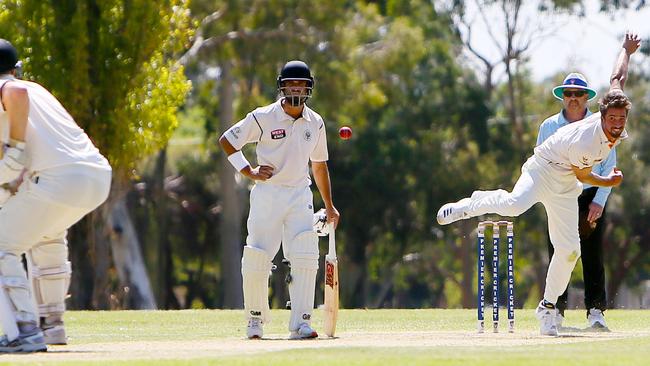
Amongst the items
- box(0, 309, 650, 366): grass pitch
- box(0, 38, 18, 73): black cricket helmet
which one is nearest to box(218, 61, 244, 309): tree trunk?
box(0, 309, 650, 366): grass pitch

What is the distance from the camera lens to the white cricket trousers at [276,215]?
12.0m

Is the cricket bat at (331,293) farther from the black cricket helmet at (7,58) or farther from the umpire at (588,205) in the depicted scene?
the black cricket helmet at (7,58)

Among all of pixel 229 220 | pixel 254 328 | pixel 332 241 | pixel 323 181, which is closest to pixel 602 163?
pixel 323 181

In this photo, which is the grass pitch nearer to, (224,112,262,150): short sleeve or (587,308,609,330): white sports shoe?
(587,308,609,330): white sports shoe

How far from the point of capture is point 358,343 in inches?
442

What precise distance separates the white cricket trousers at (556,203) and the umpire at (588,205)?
883 mm

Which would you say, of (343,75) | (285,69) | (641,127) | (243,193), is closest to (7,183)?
(285,69)

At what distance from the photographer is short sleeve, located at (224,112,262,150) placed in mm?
12008

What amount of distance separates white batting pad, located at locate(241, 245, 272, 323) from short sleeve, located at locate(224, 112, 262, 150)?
0.81m

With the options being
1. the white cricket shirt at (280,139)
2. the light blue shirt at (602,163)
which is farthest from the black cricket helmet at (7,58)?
the light blue shirt at (602,163)

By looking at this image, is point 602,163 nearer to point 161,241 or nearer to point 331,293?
point 331,293

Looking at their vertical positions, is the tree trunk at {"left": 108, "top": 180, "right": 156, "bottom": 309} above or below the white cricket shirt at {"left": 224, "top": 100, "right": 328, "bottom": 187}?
below

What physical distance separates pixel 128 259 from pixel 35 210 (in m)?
32.3

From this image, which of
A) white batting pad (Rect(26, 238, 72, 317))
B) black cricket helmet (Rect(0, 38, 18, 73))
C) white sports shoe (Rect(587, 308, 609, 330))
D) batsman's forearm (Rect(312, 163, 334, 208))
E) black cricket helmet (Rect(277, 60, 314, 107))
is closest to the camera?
black cricket helmet (Rect(0, 38, 18, 73))
